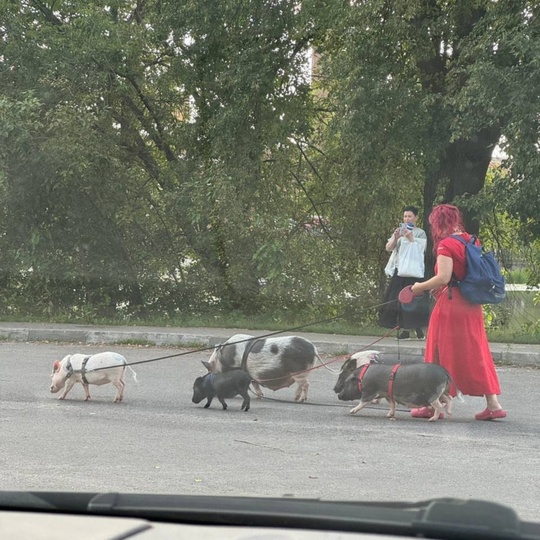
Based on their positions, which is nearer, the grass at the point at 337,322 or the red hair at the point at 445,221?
the red hair at the point at 445,221

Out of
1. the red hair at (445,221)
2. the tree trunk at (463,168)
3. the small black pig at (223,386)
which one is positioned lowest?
the small black pig at (223,386)

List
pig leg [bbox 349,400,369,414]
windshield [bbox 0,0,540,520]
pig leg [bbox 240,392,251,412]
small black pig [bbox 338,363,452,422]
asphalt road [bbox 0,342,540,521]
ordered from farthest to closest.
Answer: windshield [bbox 0,0,540,520] < pig leg [bbox 240,392,251,412] < pig leg [bbox 349,400,369,414] < small black pig [bbox 338,363,452,422] < asphalt road [bbox 0,342,540,521]

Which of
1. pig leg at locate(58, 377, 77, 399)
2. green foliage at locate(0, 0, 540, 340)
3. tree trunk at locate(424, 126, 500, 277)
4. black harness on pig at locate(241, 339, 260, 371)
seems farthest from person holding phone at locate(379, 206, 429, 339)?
pig leg at locate(58, 377, 77, 399)

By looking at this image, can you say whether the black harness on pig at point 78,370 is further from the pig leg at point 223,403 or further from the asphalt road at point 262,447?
the pig leg at point 223,403

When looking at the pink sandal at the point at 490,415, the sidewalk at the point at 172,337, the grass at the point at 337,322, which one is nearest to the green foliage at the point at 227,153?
the grass at the point at 337,322

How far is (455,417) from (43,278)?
1065cm

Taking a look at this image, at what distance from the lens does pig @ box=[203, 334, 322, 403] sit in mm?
9078

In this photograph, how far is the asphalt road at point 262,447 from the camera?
5766mm

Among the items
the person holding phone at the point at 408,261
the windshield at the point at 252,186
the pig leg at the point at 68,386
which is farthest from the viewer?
the windshield at the point at 252,186

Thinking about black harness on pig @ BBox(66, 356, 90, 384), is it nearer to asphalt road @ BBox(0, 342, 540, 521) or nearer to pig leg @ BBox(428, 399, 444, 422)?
asphalt road @ BBox(0, 342, 540, 521)

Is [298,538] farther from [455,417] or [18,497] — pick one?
[455,417]

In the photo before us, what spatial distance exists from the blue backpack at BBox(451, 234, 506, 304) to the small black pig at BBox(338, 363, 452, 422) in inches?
24.5

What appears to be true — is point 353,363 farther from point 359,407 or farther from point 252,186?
point 252,186

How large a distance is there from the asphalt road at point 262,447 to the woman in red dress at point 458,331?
30 cm
